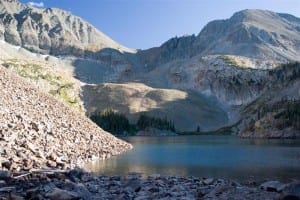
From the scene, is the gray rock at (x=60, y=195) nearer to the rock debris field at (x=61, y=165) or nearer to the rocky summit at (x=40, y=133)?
the rock debris field at (x=61, y=165)

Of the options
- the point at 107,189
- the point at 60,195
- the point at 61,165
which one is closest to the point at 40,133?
the point at 61,165

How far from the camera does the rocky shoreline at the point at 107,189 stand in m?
29.8

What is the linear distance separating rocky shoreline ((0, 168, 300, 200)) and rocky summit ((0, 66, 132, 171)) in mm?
5438

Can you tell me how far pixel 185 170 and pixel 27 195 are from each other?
37.6m

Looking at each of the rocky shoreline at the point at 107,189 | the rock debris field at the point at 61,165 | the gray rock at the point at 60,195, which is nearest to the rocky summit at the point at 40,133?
the rock debris field at the point at 61,165

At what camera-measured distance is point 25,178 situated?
35.8m

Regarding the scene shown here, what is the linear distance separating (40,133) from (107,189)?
25.2 meters

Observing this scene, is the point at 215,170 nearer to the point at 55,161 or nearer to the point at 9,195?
the point at 55,161

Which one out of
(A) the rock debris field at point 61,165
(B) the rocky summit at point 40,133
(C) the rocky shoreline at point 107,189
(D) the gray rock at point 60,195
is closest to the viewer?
(D) the gray rock at point 60,195

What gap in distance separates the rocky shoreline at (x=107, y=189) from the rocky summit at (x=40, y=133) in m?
5.44

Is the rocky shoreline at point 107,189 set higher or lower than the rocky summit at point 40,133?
lower

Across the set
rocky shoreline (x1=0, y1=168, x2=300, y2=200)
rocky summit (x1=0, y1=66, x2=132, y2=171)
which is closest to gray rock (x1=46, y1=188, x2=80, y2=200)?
rocky shoreline (x1=0, y1=168, x2=300, y2=200)

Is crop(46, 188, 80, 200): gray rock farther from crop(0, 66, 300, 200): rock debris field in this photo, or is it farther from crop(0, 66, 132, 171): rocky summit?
crop(0, 66, 132, 171): rocky summit

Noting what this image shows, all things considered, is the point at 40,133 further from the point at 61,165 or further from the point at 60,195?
the point at 60,195
